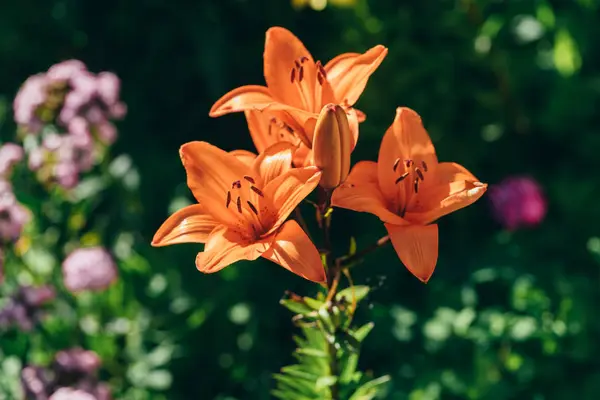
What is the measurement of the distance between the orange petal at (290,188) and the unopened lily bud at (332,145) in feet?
0.06

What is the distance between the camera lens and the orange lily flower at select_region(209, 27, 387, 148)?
1.05m

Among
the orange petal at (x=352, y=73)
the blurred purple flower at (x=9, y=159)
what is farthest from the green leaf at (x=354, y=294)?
the blurred purple flower at (x=9, y=159)

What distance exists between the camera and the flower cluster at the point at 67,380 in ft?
5.60

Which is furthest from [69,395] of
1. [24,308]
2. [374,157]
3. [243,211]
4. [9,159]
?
[374,157]

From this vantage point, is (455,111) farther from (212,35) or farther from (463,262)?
(212,35)

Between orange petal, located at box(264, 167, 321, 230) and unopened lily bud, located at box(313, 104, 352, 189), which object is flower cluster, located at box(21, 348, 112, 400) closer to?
orange petal, located at box(264, 167, 321, 230)

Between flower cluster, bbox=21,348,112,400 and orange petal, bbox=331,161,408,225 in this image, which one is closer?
orange petal, bbox=331,161,408,225

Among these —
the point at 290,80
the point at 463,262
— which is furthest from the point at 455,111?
the point at 290,80

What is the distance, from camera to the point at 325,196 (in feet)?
3.30

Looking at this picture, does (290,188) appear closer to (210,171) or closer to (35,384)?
(210,171)

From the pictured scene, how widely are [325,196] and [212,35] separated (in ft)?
5.85

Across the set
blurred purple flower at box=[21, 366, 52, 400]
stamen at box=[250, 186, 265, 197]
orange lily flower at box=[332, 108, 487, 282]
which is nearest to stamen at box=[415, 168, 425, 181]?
orange lily flower at box=[332, 108, 487, 282]

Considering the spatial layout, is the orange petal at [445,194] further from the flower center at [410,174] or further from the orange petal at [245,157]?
the orange petal at [245,157]

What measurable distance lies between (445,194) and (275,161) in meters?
0.25
